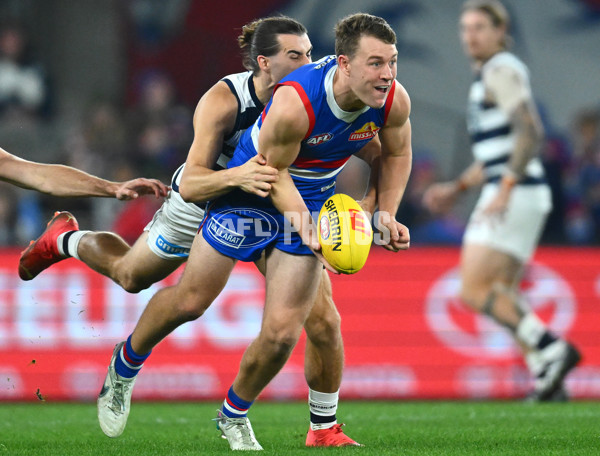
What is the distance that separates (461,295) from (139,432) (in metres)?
3.28

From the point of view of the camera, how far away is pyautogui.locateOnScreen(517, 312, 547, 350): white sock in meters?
8.40

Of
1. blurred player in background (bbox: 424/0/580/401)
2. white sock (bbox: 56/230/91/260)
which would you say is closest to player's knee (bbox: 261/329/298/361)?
white sock (bbox: 56/230/91/260)

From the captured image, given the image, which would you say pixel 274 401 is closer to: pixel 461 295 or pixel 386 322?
pixel 386 322

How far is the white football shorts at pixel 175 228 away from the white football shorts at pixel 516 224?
3.29m

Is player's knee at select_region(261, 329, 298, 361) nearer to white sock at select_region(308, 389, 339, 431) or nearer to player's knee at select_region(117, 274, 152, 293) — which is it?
white sock at select_region(308, 389, 339, 431)

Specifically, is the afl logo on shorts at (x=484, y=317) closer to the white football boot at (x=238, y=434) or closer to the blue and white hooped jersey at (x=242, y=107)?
the blue and white hooped jersey at (x=242, y=107)

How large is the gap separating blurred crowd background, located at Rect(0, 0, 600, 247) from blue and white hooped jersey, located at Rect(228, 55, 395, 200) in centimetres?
604

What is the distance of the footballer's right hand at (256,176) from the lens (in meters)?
4.95

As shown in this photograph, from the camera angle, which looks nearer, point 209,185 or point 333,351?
point 209,185

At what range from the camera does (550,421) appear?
6797 mm

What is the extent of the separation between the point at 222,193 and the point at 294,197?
387 mm

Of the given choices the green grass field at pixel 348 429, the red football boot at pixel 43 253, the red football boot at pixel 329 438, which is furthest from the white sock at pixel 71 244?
the red football boot at pixel 329 438

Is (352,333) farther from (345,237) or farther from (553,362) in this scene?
(345,237)

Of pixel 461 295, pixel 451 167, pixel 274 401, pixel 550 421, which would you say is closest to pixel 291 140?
pixel 550 421
